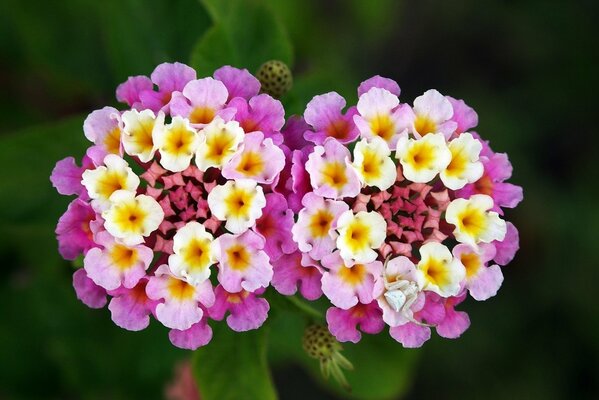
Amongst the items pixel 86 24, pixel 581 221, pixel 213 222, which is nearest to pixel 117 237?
pixel 213 222

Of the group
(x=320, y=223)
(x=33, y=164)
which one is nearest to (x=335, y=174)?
(x=320, y=223)

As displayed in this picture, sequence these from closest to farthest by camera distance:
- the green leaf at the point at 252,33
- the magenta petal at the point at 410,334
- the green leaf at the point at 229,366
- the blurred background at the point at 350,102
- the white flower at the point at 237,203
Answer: the white flower at the point at 237,203 < the magenta petal at the point at 410,334 < the green leaf at the point at 229,366 < the green leaf at the point at 252,33 < the blurred background at the point at 350,102

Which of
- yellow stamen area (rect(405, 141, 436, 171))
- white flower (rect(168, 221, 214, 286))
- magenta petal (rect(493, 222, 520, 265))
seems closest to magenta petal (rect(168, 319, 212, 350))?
white flower (rect(168, 221, 214, 286))

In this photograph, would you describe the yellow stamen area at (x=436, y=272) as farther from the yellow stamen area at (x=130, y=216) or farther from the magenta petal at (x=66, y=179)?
the magenta petal at (x=66, y=179)

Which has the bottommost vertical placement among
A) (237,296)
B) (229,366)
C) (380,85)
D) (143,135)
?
(229,366)

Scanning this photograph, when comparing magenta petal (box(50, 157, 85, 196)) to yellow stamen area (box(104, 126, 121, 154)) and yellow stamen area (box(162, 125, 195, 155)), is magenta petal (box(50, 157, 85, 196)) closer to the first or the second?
yellow stamen area (box(104, 126, 121, 154))

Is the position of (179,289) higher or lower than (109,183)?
lower

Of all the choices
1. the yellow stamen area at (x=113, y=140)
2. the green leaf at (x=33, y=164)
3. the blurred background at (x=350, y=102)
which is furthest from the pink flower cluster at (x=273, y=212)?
the green leaf at (x=33, y=164)

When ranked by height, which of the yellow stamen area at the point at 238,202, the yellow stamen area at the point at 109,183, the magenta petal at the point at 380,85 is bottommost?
the yellow stamen area at the point at 238,202

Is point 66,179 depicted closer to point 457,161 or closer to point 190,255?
point 190,255
